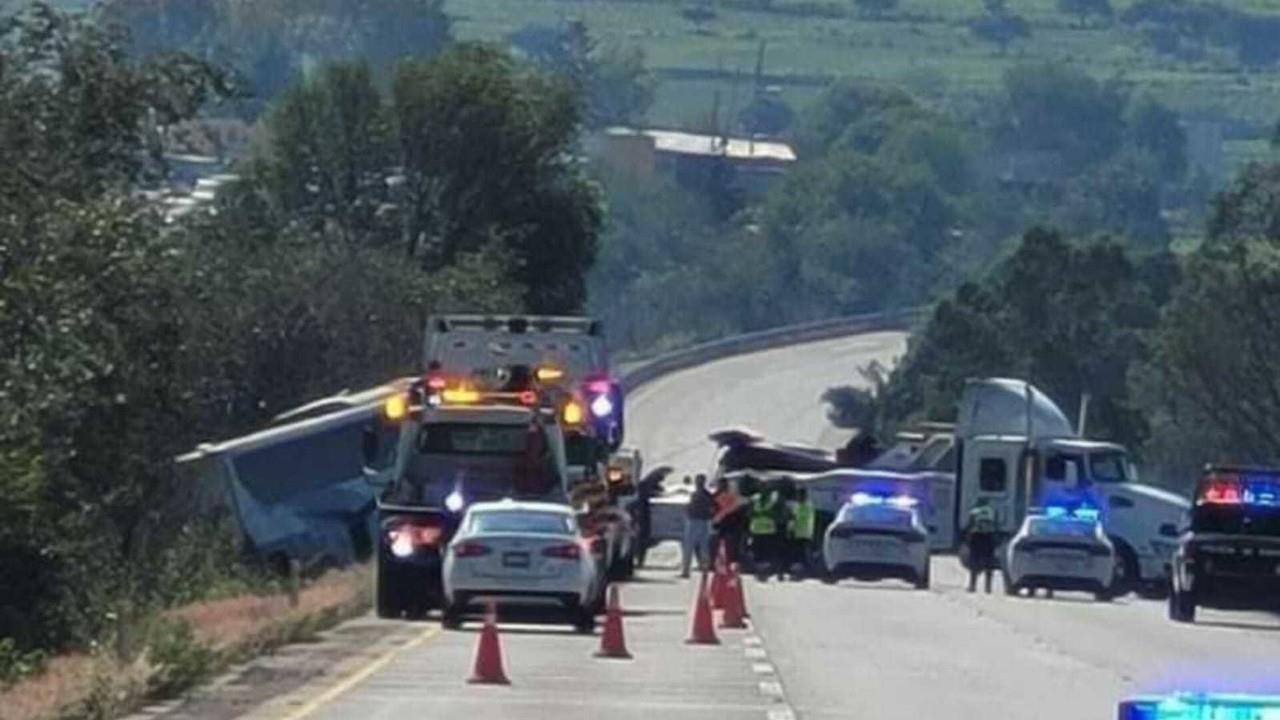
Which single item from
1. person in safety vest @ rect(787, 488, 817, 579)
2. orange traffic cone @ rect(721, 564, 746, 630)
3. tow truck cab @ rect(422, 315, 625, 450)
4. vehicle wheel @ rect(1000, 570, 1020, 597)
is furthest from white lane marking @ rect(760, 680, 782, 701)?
person in safety vest @ rect(787, 488, 817, 579)

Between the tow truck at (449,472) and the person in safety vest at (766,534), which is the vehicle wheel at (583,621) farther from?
the person in safety vest at (766,534)

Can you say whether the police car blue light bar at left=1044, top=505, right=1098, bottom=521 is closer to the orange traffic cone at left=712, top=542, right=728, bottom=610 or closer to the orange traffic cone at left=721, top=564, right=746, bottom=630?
the orange traffic cone at left=712, top=542, right=728, bottom=610

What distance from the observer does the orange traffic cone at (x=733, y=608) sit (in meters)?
42.3

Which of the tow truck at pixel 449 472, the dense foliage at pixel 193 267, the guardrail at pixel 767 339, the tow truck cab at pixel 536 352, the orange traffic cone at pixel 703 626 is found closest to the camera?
the dense foliage at pixel 193 267

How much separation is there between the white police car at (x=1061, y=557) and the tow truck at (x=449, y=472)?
1341 centimetres

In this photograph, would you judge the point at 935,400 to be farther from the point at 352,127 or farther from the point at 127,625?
the point at 127,625

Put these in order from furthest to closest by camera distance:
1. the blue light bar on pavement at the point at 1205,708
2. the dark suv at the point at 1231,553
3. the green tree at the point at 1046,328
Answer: the green tree at the point at 1046,328
the dark suv at the point at 1231,553
the blue light bar on pavement at the point at 1205,708

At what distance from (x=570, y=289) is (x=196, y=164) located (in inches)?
2508

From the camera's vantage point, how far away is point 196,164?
159 metres

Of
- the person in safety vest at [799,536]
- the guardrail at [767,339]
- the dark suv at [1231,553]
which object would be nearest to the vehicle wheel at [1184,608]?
the dark suv at [1231,553]

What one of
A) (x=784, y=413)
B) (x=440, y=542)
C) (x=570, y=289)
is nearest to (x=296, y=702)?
(x=440, y=542)

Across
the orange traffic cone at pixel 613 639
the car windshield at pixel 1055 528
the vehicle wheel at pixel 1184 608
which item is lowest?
the orange traffic cone at pixel 613 639

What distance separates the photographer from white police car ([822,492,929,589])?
58312 millimetres

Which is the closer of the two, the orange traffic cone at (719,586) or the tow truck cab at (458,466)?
the orange traffic cone at (719,586)
